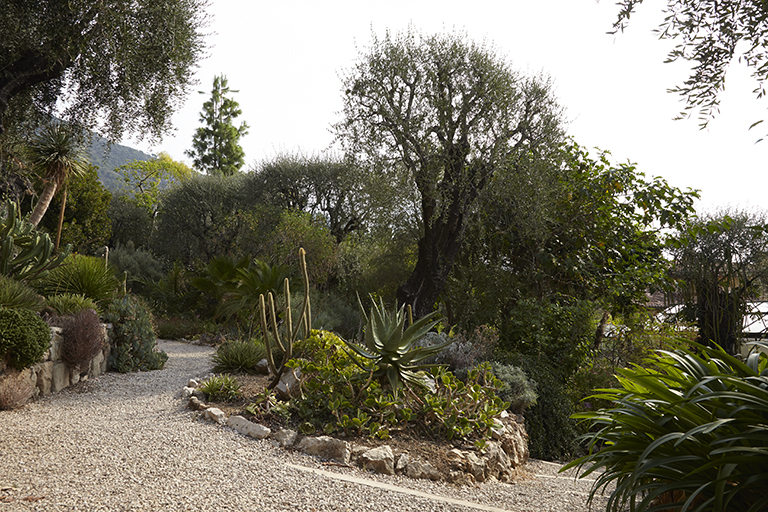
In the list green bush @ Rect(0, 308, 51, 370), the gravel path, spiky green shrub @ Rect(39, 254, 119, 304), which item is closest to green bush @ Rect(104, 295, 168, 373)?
spiky green shrub @ Rect(39, 254, 119, 304)

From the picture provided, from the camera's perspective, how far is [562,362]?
8.52 meters

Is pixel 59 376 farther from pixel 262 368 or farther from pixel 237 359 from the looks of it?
pixel 262 368

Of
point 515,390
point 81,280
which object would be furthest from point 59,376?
point 515,390

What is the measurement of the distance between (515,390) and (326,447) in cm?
317

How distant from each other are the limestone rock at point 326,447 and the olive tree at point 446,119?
6.87m

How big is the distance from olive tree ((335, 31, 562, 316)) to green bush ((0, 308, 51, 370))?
7.04 m

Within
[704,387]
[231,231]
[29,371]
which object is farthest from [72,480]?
[231,231]

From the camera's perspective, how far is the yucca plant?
2.06 meters

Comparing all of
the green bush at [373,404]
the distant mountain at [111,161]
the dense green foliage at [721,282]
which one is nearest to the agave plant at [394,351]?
the green bush at [373,404]

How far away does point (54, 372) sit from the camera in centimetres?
607

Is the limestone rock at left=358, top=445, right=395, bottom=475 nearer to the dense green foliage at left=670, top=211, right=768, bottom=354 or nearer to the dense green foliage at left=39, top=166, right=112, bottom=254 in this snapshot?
the dense green foliage at left=670, top=211, right=768, bottom=354

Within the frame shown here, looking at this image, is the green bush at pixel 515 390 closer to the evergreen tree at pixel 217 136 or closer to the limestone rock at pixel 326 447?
the limestone rock at pixel 326 447

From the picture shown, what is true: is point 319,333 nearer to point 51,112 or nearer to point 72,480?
point 72,480

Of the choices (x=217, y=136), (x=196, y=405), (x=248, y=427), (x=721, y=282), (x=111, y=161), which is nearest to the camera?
(x=248, y=427)
